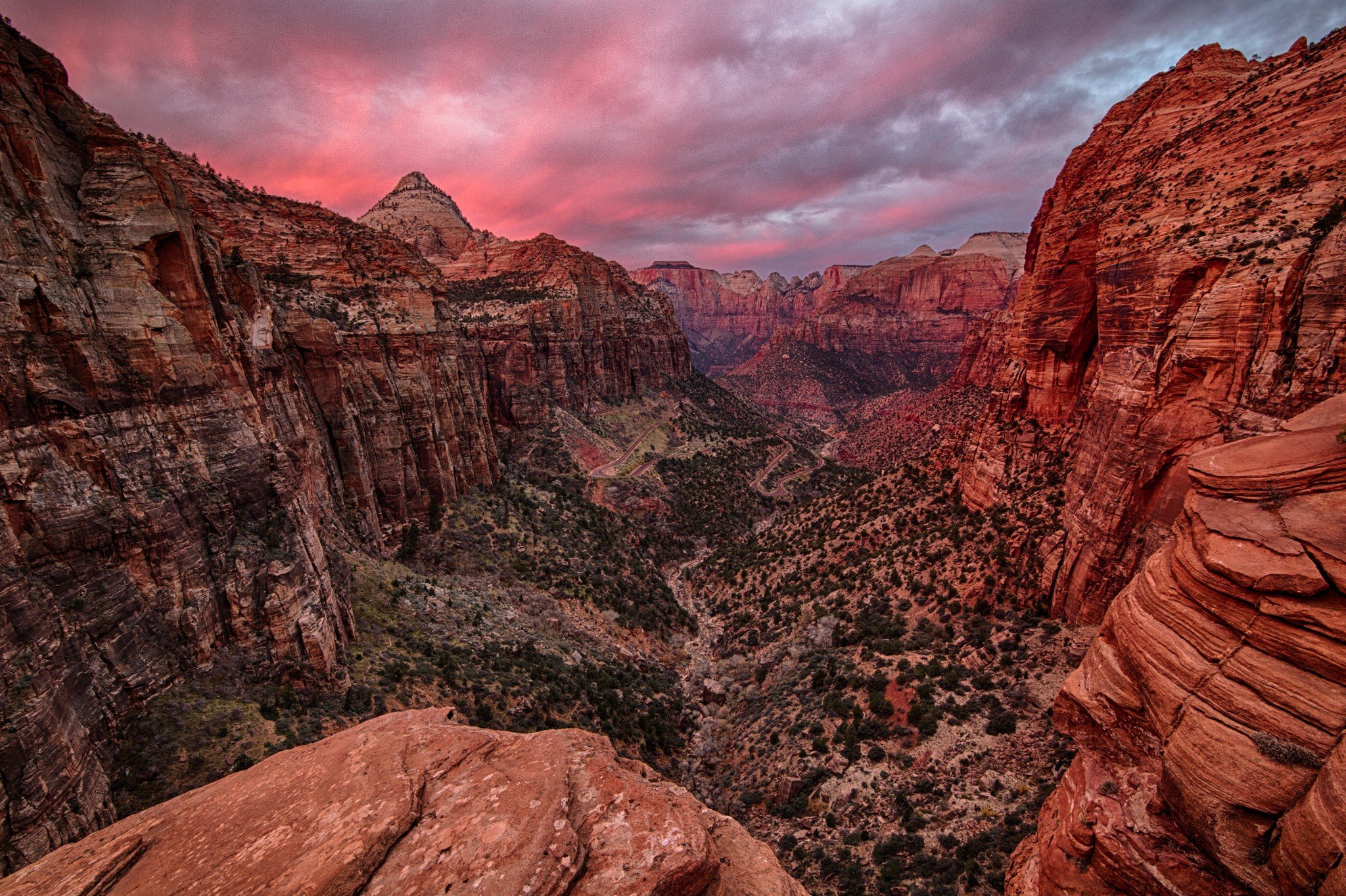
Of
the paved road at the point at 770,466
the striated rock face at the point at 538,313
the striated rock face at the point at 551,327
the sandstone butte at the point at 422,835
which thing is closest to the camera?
the sandstone butte at the point at 422,835

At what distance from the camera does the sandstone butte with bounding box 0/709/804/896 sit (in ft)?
25.7

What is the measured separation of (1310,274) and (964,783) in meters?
20.9

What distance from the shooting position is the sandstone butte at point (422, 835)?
25.7 ft

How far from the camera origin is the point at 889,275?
179625 mm

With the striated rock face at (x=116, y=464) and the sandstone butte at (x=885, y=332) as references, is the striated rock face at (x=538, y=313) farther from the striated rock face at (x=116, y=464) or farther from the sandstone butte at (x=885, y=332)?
the sandstone butte at (x=885, y=332)

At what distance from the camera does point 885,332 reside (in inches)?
6983

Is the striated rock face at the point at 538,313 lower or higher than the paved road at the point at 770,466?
higher

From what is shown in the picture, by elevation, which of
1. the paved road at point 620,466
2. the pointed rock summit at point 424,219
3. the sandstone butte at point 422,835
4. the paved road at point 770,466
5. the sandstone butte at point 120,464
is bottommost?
the paved road at point 770,466

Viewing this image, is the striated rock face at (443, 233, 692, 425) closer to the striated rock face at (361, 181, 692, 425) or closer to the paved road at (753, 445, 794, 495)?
the striated rock face at (361, 181, 692, 425)

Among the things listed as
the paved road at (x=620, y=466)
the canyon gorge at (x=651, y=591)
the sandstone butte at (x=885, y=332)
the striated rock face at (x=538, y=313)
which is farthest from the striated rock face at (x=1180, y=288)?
the sandstone butte at (x=885, y=332)

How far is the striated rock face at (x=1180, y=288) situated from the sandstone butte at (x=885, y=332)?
10990 centimetres

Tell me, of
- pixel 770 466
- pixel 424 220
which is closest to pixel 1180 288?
pixel 770 466

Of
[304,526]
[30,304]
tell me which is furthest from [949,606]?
[30,304]

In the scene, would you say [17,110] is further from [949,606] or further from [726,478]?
[726,478]
